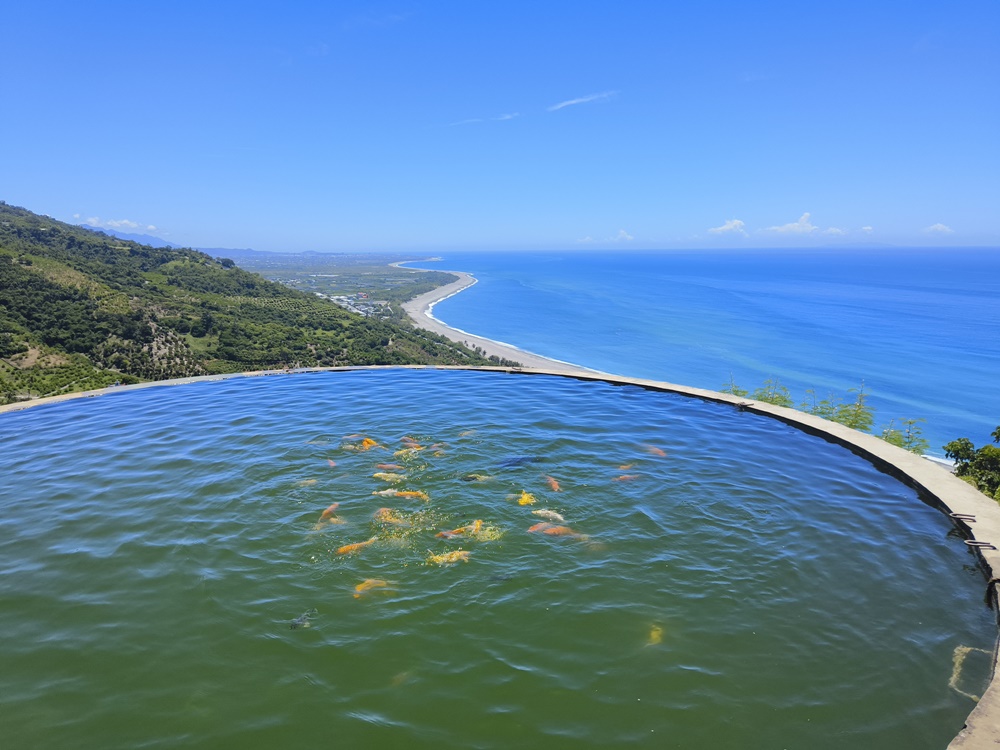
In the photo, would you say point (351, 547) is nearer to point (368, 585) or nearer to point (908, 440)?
point (368, 585)

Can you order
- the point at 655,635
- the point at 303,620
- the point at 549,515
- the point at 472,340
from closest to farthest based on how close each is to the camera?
the point at 655,635 → the point at 303,620 → the point at 549,515 → the point at 472,340

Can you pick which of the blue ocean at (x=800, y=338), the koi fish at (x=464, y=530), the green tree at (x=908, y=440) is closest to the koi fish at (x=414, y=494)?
the koi fish at (x=464, y=530)

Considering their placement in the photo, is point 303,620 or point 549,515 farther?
point 549,515

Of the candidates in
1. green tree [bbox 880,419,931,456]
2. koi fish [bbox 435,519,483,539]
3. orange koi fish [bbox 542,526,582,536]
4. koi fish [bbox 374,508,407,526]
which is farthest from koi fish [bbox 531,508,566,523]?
green tree [bbox 880,419,931,456]

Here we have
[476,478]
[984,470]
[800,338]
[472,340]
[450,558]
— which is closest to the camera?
[450,558]

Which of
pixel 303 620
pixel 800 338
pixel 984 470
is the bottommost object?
pixel 800 338

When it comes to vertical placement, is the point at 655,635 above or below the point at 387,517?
below

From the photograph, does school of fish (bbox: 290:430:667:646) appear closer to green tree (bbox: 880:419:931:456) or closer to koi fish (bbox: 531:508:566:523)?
koi fish (bbox: 531:508:566:523)

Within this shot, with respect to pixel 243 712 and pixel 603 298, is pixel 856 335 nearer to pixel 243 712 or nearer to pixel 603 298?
pixel 603 298

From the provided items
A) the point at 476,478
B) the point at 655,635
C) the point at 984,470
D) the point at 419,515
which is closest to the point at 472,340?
the point at 984,470
